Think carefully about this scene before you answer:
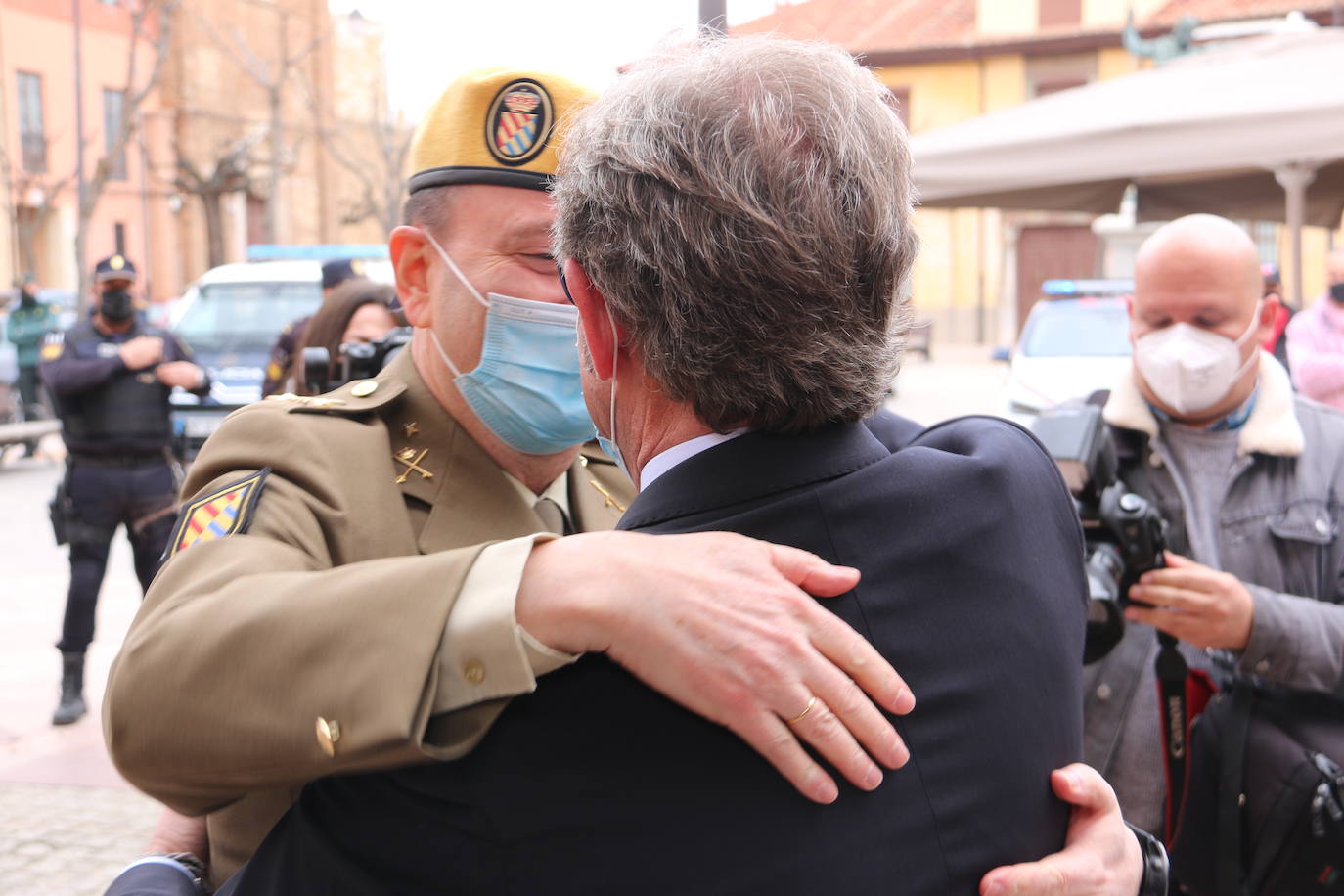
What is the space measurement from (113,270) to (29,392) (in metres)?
10.1

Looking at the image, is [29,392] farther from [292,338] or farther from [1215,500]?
[1215,500]

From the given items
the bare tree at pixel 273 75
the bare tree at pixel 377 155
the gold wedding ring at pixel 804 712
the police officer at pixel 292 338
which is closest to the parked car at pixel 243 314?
the police officer at pixel 292 338

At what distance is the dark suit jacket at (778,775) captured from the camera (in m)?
1.12

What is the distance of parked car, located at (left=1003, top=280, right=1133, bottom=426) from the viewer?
31.8ft

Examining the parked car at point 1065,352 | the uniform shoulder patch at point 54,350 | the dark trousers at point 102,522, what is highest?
the uniform shoulder patch at point 54,350

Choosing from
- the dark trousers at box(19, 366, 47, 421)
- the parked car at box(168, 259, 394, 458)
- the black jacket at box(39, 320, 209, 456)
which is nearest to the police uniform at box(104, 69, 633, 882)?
the black jacket at box(39, 320, 209, 456)

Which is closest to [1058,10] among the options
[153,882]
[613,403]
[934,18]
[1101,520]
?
[934,18]

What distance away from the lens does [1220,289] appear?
9.27ft

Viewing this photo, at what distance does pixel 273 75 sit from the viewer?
37719 millimetres

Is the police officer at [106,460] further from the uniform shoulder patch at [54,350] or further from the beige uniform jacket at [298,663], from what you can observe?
the beige uniform jacket at [298,663]

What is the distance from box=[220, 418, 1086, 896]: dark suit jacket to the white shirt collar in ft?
0.05

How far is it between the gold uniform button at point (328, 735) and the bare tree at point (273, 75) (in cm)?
2707

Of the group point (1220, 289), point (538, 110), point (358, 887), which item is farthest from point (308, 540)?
point (1220, 289)

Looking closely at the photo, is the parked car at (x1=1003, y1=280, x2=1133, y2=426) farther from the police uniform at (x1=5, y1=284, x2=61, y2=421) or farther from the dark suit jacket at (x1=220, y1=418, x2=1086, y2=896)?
the police uniform at (x1=5, y1=284, x2=61, y2=421)
